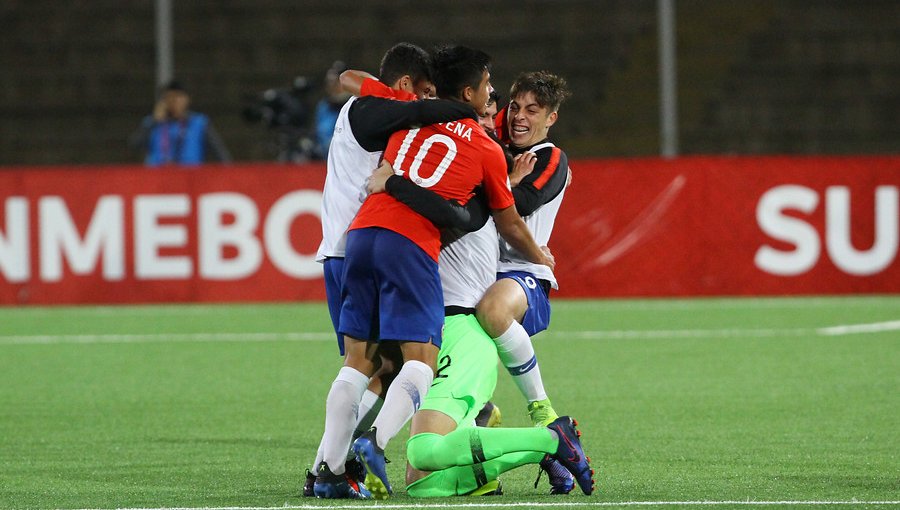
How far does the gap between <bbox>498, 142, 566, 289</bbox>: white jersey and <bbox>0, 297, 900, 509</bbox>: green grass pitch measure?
0.85 m

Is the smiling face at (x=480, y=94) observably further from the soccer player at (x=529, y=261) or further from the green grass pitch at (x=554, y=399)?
the green grass pitch at (x=554, y=399)

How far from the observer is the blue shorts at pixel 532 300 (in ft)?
21.7

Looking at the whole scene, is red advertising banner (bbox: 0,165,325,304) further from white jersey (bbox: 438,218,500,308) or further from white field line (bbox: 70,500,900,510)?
white field line (bbox: 70,500,900,510)

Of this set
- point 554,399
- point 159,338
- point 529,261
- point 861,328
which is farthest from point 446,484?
point 861,328

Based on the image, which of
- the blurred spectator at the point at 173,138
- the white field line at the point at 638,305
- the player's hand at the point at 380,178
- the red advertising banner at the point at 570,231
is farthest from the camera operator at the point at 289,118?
the player's hand at the point at 380,178

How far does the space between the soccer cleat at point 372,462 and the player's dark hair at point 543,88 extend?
171cm

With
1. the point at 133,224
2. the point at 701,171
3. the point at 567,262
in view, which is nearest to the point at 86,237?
the point at 133,224

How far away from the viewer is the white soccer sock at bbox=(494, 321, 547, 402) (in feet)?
20.8

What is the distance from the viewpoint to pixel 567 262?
599 inches

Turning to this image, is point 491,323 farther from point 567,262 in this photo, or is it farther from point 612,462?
point 567,262

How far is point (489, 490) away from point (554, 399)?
314cm

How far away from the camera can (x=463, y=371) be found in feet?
20.1

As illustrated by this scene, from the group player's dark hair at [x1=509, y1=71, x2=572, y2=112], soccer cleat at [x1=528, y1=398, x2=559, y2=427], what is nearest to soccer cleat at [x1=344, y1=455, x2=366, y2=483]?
soccer cleat at [x1=528, y1=398, x2=559, y2=427]

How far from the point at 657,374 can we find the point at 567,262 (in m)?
5.12
